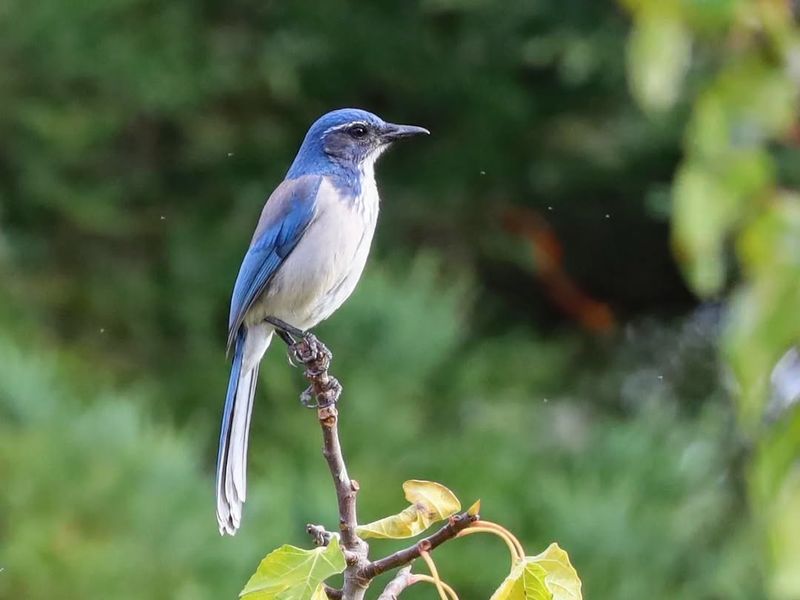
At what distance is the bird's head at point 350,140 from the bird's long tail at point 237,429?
0.57 meters

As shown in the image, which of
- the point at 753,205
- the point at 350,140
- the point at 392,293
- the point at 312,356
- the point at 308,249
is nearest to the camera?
the point at 753,205

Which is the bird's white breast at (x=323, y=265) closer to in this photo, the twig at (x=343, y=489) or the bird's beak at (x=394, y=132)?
the bird's beak at (x=394, y=132)

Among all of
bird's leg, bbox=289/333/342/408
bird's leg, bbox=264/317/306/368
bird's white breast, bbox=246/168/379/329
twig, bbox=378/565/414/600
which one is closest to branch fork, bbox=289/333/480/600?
twig, bbox=378/565/414/600

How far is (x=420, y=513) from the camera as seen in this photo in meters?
2.21

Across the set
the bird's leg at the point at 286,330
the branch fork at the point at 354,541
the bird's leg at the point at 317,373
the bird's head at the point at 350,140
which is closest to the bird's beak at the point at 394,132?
the bird's head at the point at 350,140

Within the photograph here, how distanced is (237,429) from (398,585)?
6.57ft

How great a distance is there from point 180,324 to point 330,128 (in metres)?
4.54

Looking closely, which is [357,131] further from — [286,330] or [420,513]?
[420,513]

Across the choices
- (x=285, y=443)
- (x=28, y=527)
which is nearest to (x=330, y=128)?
(x=28, y=527)

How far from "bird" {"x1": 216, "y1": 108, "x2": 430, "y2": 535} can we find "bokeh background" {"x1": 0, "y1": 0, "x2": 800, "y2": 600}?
8.08 feet

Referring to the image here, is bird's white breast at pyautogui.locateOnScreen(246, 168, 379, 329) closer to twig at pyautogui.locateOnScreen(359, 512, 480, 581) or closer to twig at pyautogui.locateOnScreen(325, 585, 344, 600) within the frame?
twig at pyautogui.locateOnScreen(325, 585, 344, 600)

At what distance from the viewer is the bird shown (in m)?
4.22

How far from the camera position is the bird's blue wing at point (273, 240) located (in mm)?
4391

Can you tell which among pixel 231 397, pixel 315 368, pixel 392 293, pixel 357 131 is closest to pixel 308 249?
pixel 231 397
